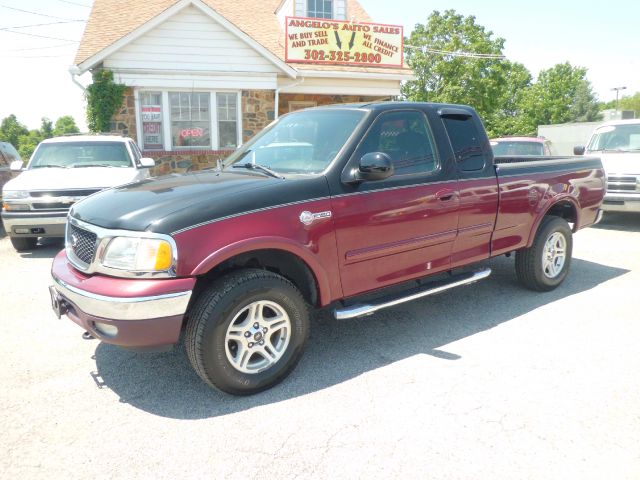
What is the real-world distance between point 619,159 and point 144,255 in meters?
9.54

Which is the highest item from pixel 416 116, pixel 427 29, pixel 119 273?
pixel 427 29

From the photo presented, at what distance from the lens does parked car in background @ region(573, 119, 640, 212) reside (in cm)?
935

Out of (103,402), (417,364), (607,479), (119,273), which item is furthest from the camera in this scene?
(417,364)

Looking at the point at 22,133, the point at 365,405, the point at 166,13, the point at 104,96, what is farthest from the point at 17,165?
the point at 22,133

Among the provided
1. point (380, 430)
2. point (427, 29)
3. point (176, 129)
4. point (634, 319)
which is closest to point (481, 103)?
point (427, 29)

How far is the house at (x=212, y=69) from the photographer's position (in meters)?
14.0

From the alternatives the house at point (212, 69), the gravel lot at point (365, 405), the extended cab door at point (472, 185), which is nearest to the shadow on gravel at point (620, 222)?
the gravel lot at point (365, 405)

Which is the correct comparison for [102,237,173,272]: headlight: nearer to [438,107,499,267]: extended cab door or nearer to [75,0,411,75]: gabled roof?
[438,107,499,267]: extended cab door

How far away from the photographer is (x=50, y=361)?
406 centimetres

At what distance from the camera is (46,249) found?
846 cm

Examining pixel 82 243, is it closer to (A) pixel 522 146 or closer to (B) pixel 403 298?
(B) pixel 403 298

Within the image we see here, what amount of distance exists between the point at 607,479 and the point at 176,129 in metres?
13.8

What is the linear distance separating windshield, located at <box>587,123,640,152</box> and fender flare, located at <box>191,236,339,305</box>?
8.89m

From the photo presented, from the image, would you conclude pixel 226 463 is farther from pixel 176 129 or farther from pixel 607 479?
pixel 176 129
